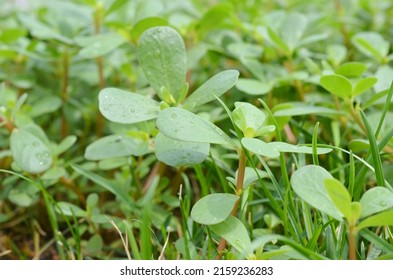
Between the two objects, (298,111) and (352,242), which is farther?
(298,111)

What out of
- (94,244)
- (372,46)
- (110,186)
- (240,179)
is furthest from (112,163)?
(372,46)

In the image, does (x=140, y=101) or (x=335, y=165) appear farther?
(x=335, y=165)

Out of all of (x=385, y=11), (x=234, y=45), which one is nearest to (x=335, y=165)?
(x=234, y=45)

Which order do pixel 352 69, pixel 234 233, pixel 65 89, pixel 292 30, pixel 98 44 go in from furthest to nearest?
pixel 65 89 → pixel 292 30 → pixel 98 44 → pixel 352 69 → pixel 234 233

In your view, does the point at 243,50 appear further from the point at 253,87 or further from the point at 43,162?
the point at 43,162

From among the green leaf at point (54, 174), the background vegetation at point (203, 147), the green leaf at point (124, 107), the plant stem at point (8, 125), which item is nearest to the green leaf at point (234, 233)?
the background vegetation at point (203, 147)

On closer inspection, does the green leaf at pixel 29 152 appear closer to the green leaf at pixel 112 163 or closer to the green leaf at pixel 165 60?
the green leaf at pixel 112 163
